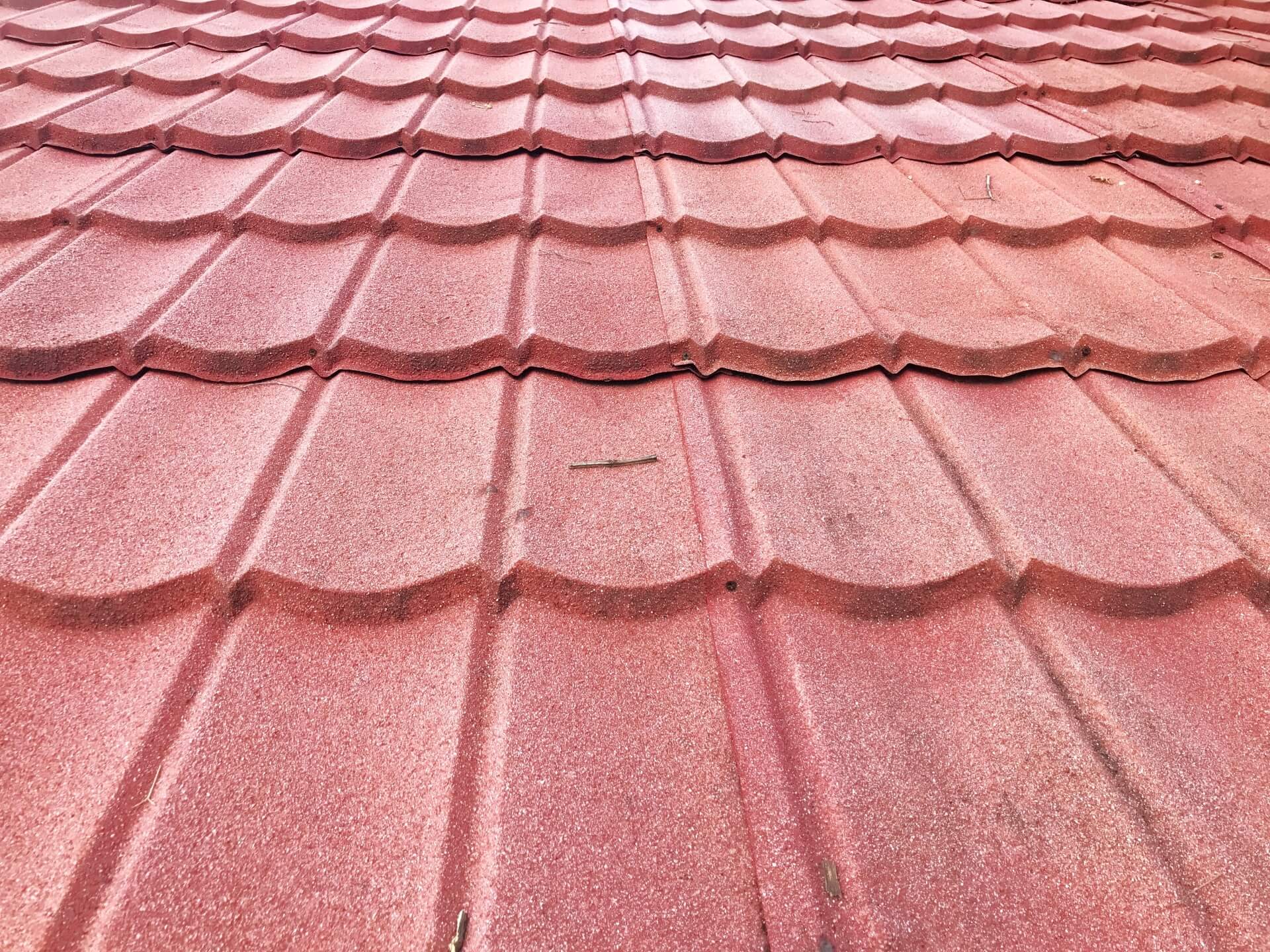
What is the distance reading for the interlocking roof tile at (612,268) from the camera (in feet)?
3.93

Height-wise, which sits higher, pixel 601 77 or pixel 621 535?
pixel 601 77

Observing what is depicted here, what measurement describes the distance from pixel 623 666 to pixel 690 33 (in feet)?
7.93

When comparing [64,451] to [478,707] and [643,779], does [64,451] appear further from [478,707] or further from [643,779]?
[643,779]

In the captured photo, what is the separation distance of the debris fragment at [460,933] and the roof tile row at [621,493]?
0.36m

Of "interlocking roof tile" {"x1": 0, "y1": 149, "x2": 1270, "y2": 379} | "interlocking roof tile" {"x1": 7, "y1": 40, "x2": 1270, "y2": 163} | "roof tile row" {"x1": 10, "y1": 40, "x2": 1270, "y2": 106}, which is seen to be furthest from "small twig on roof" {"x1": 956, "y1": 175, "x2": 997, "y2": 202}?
"roof tile row" {"x1": 10, "y1": 40, "x2": 1270, "y2": 106}

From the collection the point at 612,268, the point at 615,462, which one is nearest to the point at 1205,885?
the point at 615,462

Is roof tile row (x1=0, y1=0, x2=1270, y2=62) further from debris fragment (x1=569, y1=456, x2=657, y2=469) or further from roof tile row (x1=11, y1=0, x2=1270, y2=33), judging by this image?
debris fragment (x1=569, y1=456, x2=657, y2=469)

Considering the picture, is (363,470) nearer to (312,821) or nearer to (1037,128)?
(312,821)

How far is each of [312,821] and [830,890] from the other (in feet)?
1.73

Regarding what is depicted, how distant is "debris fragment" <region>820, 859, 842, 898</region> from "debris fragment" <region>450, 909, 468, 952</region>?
0.35 metres

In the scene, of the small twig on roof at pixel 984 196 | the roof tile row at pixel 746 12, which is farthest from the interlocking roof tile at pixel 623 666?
the roof tile row at pixel 746 12

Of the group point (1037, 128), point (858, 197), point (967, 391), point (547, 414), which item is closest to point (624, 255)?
point (547, 414)

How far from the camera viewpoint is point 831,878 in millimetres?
661

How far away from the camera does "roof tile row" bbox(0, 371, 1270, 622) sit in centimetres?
88
